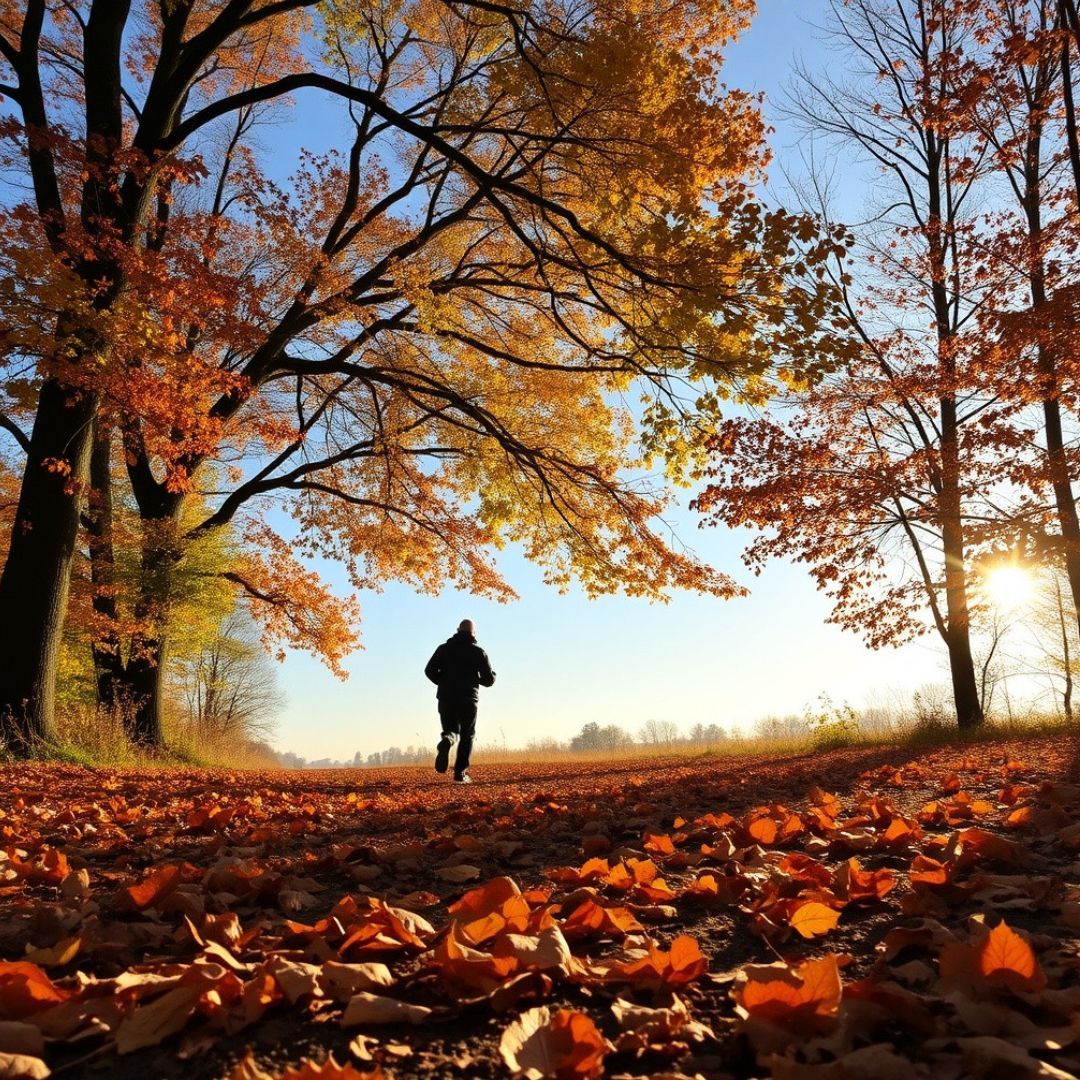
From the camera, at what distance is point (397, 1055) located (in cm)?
119

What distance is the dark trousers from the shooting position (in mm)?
9531

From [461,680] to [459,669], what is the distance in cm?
15

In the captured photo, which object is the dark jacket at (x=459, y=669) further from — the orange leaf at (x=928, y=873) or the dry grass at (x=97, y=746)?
the orange leaf at (x=928, y=873)

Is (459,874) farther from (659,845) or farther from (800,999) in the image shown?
(800,999)

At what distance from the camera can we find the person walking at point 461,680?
373 inches

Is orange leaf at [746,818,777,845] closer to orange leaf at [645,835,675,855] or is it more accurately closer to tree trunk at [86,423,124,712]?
orange leaf at [645,835,675,855]

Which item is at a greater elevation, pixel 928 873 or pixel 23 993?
pixel 23 993

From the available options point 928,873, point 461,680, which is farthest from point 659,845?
point 461,680

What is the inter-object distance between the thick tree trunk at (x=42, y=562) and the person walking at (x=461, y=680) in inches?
178

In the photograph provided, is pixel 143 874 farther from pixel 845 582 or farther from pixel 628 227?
pixel 845 582

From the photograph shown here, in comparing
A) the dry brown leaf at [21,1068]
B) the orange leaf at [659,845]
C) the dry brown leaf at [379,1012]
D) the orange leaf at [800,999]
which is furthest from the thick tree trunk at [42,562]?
the orange leaf at [800,999]

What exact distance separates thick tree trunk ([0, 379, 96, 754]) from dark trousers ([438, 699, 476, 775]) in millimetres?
4591

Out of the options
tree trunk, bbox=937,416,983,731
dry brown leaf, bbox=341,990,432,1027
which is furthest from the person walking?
dry brown leaf, bbox=341,990,432,1027

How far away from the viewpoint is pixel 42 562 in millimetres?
8875
